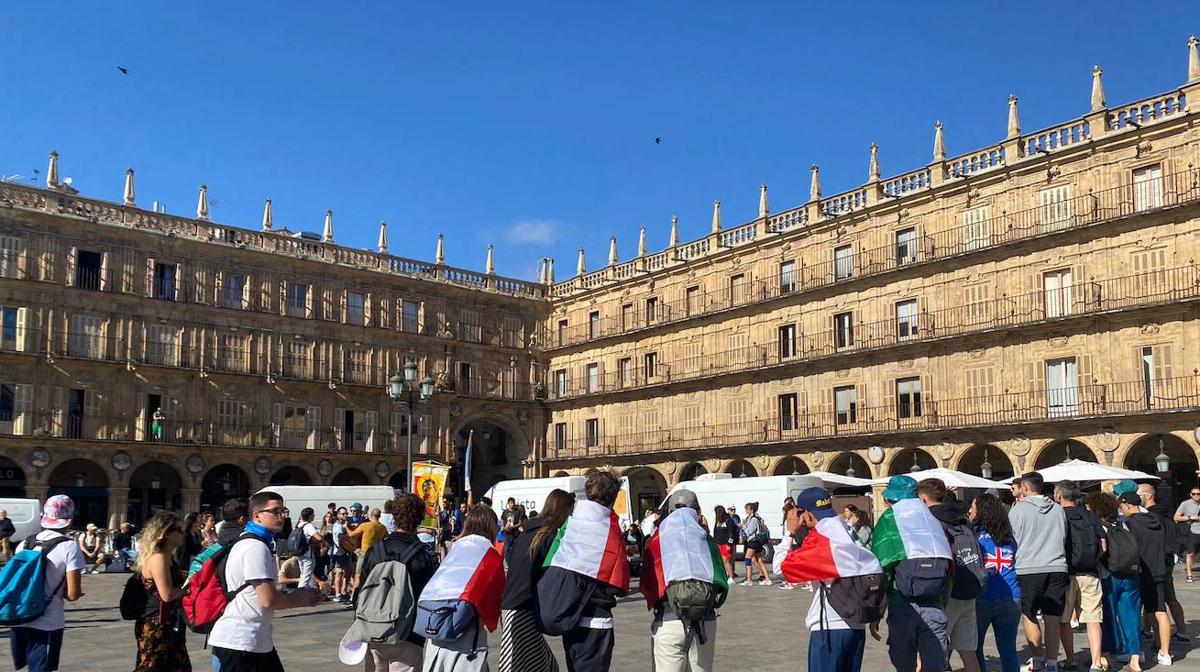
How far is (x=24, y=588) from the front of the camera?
6559 mm

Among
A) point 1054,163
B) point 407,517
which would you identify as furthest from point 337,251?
point 407,517

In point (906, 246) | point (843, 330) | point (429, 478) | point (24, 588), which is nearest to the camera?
point (24, 588)

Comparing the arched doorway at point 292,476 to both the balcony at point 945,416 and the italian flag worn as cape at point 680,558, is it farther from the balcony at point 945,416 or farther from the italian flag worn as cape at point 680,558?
the italian flag worn as cape at point 680,558

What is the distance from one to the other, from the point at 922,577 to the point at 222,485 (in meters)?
37.1

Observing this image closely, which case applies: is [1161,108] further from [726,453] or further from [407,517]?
[407,517]

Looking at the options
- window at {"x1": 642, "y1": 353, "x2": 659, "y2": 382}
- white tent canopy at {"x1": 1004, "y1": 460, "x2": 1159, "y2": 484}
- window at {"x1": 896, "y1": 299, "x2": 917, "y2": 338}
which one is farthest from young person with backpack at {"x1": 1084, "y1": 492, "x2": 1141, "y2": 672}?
window at {"x1": 642, "y1": 353, "x2": 659, "y2": 382}

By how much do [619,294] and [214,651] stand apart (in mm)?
40347

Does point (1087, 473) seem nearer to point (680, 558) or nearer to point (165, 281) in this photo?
point (680, 558)

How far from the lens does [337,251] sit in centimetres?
4272

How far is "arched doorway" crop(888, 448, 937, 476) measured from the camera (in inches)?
1336

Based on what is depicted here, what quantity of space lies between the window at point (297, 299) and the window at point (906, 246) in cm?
2152

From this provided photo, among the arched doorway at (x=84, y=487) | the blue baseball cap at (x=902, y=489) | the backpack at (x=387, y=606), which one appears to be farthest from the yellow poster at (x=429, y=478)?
the arched doorway at (x=84, y=487)

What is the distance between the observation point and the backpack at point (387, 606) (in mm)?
6078

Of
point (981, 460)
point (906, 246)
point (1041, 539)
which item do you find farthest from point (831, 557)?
point (906, 246)
